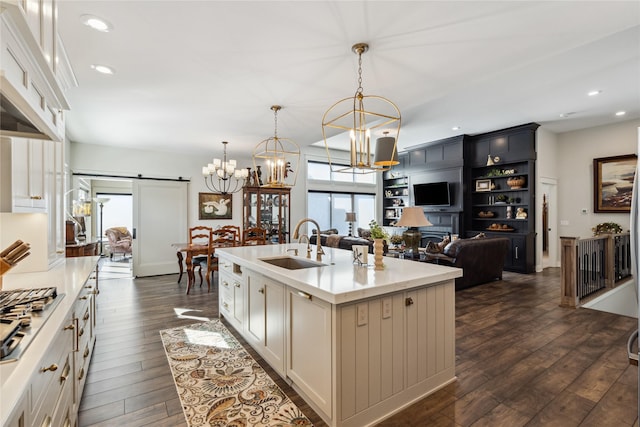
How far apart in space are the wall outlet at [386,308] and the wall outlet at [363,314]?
13cm

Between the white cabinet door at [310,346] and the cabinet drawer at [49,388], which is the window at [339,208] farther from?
the cabinet drawer at [49,388]

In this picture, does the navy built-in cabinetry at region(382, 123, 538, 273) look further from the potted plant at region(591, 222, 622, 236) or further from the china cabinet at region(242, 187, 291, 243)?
the china cabinet at region(242, 187, 291, 243)

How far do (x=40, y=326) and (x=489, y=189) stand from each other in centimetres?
779

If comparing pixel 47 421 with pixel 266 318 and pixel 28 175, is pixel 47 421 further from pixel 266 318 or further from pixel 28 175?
pixel 28 175

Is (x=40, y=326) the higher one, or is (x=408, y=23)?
(x=408, y=23)

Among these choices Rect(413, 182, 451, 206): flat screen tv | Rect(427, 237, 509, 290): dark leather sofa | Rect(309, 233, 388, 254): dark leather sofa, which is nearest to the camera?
Rect(427, 237, 509, 290): dark leather sofa

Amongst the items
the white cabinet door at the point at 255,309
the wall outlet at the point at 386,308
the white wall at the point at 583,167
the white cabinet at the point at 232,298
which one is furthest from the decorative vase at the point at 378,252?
the white wall at the point at 583,167

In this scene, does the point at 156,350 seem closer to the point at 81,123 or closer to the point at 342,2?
the point at 342,2

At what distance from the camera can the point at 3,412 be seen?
746 millimetres

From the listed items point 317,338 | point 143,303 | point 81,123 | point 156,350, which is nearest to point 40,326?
point 317,338

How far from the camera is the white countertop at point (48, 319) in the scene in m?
0.85

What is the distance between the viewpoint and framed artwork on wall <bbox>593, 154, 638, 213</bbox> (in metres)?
5.99

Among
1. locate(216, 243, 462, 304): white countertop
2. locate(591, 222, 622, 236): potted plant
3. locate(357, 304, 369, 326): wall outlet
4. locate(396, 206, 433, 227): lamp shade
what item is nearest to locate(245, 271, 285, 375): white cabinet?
locate(216, 243, 462, 304): white countertop

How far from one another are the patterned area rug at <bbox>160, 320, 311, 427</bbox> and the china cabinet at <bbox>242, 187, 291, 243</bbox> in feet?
13.1
